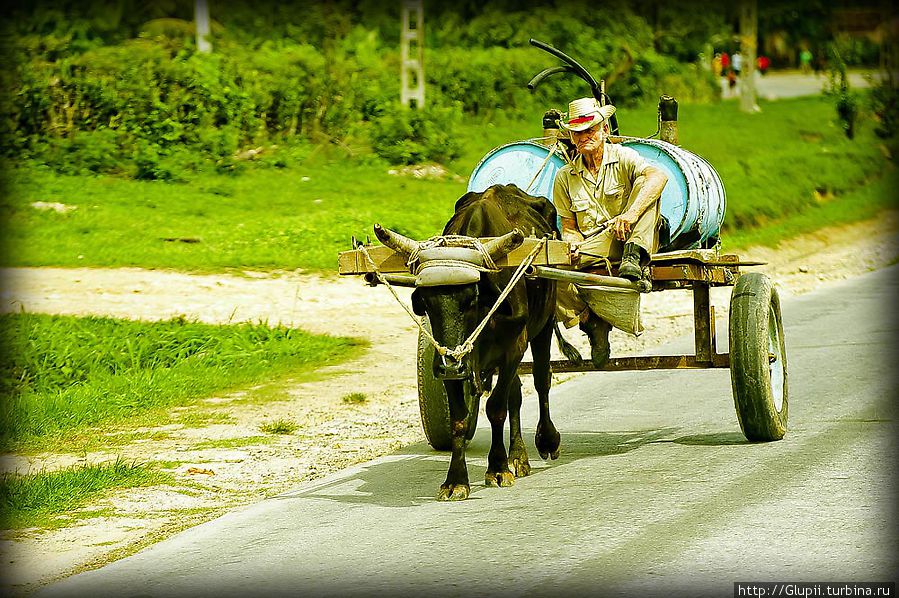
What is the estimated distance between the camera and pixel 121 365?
11.9m

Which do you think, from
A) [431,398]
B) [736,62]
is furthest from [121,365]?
[736,62]

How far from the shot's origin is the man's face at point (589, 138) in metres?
8.32

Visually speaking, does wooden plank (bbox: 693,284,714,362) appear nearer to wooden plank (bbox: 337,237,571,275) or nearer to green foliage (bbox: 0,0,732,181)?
wooden plank (bbox: 337,237,571,275)

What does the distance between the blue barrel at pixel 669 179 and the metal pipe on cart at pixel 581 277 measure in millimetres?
1131

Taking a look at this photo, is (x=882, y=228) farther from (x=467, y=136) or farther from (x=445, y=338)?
(x=445, y=338)

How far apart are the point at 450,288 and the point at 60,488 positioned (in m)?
2.68

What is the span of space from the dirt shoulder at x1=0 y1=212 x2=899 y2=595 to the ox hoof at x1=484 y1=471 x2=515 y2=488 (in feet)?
4.25

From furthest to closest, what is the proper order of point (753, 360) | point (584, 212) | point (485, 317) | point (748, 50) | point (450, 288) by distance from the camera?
point (748, 50), point (584, 212), point (753, 360), point (485, 317), point (450, 288)

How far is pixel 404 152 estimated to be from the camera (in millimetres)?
21953

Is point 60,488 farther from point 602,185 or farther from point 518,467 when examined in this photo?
point 602,185

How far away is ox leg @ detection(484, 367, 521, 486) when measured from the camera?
7.89 m

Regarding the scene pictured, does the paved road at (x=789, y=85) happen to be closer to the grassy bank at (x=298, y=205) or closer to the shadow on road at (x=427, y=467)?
the grassy bank at (x=298, y=205)

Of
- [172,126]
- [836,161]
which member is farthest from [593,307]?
[836,161]

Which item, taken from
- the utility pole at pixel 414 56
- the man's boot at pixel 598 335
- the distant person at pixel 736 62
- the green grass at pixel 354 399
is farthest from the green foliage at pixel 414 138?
the distant person at pixel 736 62
